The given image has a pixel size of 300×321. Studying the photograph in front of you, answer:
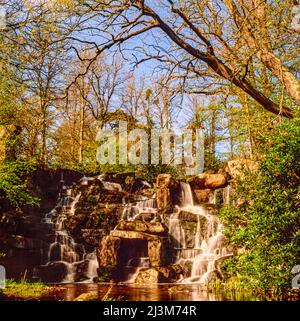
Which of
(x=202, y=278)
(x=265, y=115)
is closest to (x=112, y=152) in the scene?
(x=202, y=278)

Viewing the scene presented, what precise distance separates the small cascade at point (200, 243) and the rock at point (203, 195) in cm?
96

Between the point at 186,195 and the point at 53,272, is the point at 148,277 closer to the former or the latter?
the point at 53,272

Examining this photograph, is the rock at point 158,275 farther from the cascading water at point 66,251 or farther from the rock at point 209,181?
the rock at point 209,181

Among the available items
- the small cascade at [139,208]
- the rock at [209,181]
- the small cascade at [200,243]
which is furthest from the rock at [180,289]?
the rock at [209,181]

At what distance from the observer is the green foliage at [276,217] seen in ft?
24.4

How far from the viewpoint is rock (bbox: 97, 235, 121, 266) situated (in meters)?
15.9

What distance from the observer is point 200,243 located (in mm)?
17094

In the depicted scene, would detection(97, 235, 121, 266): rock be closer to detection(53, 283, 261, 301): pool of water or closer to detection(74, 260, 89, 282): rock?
detection(74, 260, 89, 282): rock

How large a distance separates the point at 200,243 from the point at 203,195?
154 inches

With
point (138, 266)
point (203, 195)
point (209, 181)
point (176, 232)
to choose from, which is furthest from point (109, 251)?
point (209, 181)

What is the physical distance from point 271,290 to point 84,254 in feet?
34.6

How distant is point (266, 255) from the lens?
25.2ft

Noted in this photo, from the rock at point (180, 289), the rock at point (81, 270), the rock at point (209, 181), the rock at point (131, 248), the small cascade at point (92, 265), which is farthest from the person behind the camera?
the rock at point (209, 181)

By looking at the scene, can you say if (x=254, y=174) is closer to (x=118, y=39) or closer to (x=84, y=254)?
(x=118, y=39)
